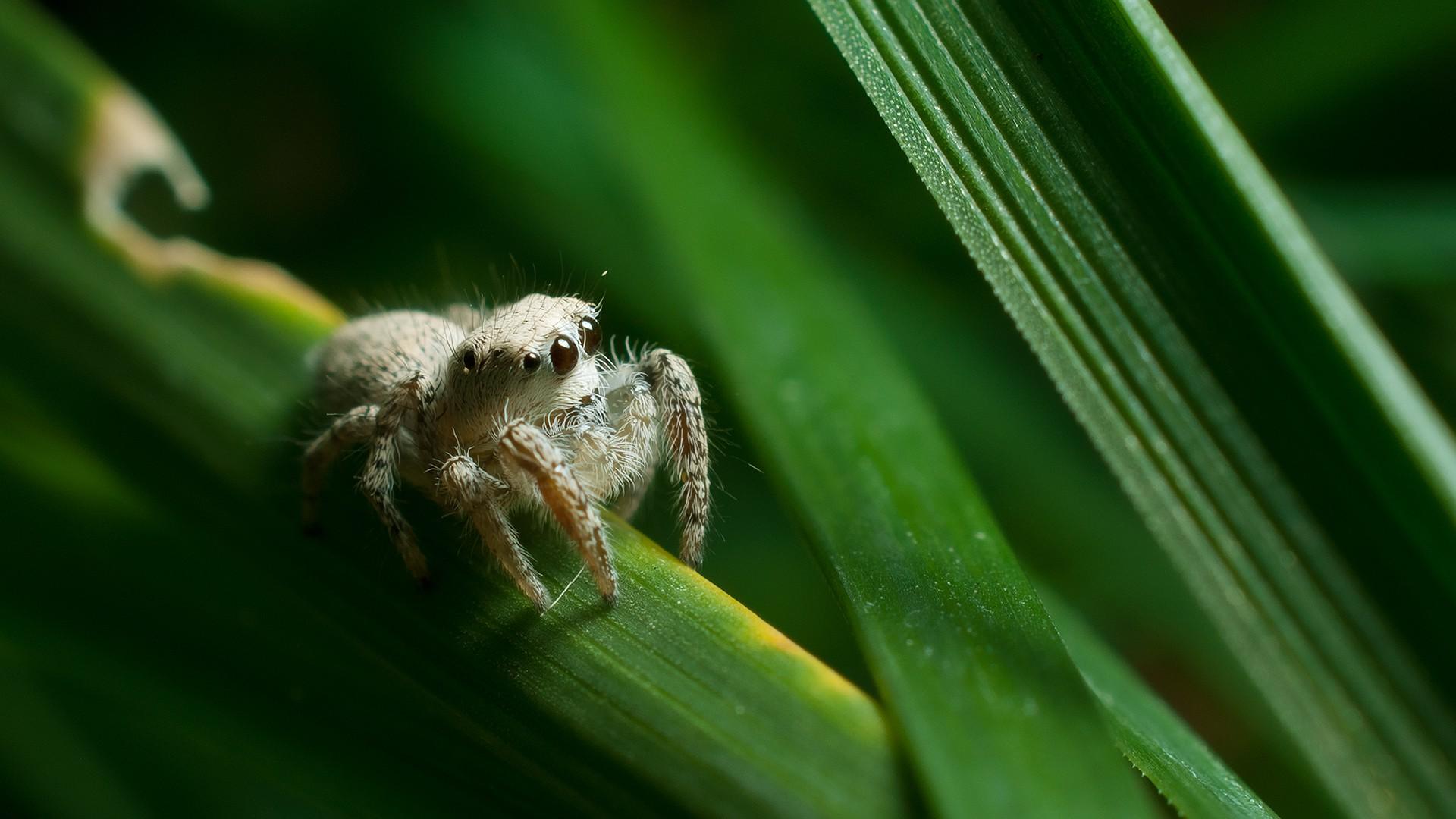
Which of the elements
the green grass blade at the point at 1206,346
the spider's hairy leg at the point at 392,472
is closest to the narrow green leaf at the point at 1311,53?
the green grass blade at the point at 1206,346

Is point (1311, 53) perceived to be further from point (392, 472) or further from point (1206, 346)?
point (392, 472)

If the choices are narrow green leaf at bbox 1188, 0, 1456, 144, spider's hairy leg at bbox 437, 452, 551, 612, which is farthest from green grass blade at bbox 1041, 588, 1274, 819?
narrow green leaf at bbox 1188, 0, 1456, 144

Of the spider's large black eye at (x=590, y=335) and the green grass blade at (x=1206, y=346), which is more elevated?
the spider's large black eye at (x=590, y=335)

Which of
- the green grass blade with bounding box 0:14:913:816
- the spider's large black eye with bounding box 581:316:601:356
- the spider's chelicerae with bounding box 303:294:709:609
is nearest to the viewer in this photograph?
the green grass blade with bounding box 0:14:913:816

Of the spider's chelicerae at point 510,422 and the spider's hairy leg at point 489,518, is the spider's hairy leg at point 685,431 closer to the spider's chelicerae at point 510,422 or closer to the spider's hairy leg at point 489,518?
the spider's chelicerae at point 510,422

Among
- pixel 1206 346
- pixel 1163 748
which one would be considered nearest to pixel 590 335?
pixel 1206 346

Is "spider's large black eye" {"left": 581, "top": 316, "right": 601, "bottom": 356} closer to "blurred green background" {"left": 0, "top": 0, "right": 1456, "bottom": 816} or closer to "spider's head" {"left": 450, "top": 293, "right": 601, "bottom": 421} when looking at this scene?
"spider's head" {"left": 450, "top": 293, "right": 601, "bottom": 421}
